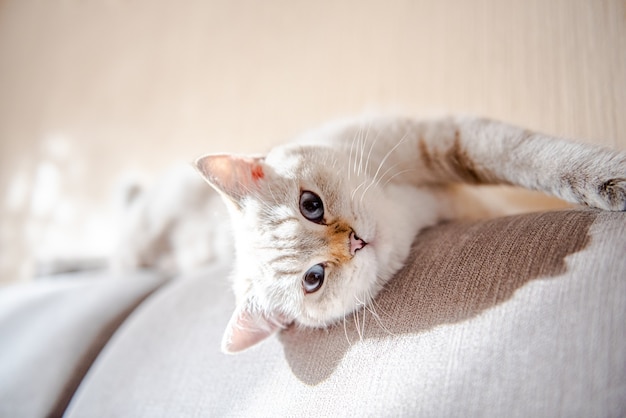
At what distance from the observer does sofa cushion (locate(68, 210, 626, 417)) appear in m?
0.61

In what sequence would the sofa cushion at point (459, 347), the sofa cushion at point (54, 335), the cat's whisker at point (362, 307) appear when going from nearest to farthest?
the sofa cushion at point (459, 347), the cat's whisker at point (362, 307), the sofa cushion at point (54, 335)

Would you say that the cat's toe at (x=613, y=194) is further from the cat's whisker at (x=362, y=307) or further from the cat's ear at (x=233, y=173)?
the cat's ear at (x=233, y=173)

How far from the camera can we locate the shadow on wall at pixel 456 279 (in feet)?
2.45

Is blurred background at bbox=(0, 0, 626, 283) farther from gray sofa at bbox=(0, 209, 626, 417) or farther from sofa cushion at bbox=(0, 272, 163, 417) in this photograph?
sofa cushion at bbox=(0, 272, 163, 417)

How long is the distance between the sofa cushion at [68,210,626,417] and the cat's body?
0.19 ft

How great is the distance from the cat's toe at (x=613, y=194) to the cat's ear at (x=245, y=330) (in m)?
0.73

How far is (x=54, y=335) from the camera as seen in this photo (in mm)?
1457

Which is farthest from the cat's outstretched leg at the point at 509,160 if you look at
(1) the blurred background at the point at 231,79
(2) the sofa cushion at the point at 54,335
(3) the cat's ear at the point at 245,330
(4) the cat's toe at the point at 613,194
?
(2) the sofa cushion at the point at 54,335

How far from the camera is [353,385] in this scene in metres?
0.79

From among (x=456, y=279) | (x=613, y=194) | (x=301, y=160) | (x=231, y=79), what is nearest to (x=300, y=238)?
(x=301, y=160)

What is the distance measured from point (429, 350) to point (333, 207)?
15.2 inches

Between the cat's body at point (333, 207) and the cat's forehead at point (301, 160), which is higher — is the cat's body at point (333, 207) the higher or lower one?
the lower one

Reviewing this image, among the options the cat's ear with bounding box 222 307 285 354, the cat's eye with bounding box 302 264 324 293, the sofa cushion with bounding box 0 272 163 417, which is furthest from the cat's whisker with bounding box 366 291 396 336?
the sofa cushion with bounding box 0 272 163 417

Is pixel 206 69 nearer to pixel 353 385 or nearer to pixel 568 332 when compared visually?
pixel 353 385
